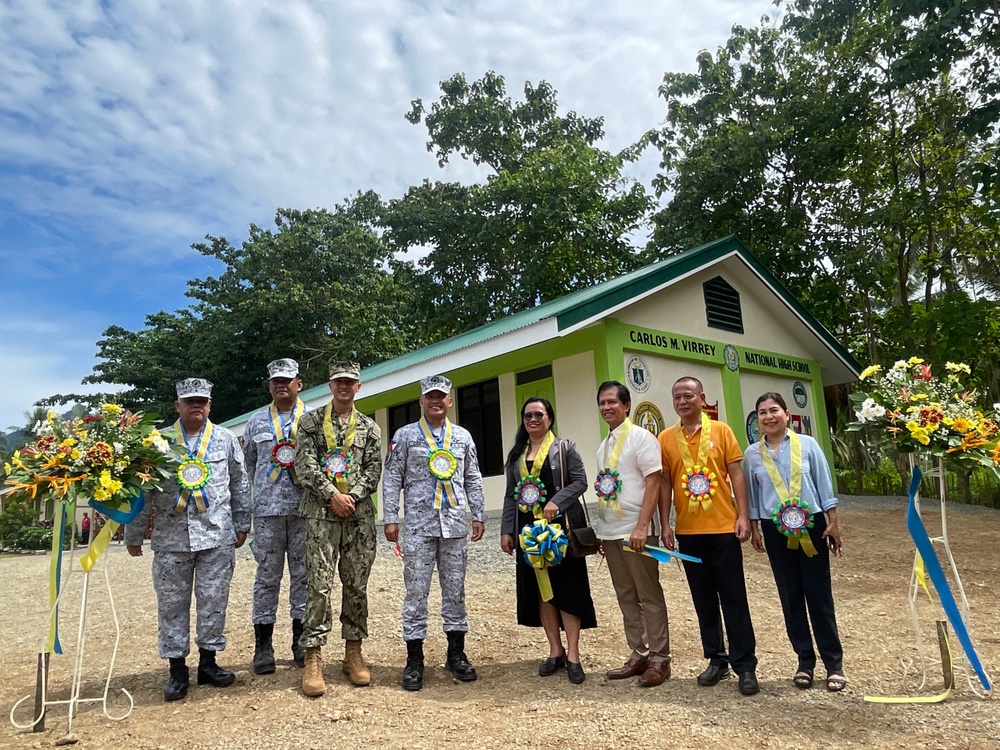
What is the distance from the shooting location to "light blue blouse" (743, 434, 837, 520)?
3971mm

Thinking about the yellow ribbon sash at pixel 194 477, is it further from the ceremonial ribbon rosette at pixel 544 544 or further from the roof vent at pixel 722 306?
the roof vent at pixel 722 306

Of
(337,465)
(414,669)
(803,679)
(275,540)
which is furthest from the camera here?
(275,540)

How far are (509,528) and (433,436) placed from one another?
2.39 ft

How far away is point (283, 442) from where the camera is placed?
15.8 ft

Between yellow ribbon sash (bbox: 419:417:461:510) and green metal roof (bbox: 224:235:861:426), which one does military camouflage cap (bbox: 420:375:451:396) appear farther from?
green metal roof (bbox: 224:235:861:426)

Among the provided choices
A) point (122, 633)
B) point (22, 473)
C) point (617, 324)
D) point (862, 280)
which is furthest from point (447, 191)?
point (22, 473)

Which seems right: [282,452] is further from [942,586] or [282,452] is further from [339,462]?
[942,586]

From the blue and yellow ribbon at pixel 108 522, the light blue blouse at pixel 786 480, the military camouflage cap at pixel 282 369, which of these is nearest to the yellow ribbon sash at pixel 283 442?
the military camouflage cap at pixel 282 369

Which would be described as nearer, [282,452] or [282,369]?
[282,452]

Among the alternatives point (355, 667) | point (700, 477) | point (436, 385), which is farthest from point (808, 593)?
point (355, 667)

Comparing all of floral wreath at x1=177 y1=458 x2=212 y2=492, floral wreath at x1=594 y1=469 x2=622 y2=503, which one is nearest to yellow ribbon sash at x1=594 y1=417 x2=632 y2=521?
floral wreath at x1=594 y1=469 x2=622 y2=503

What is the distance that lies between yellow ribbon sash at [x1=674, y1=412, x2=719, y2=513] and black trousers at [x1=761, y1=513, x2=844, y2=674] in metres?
0.33

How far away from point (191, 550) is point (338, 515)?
87 cm

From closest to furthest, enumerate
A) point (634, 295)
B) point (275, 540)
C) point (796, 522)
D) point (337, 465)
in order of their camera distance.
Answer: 1. point (796, 522)
2. point (337, 465)
3. point (275, 540)
4. point (634, 295)
